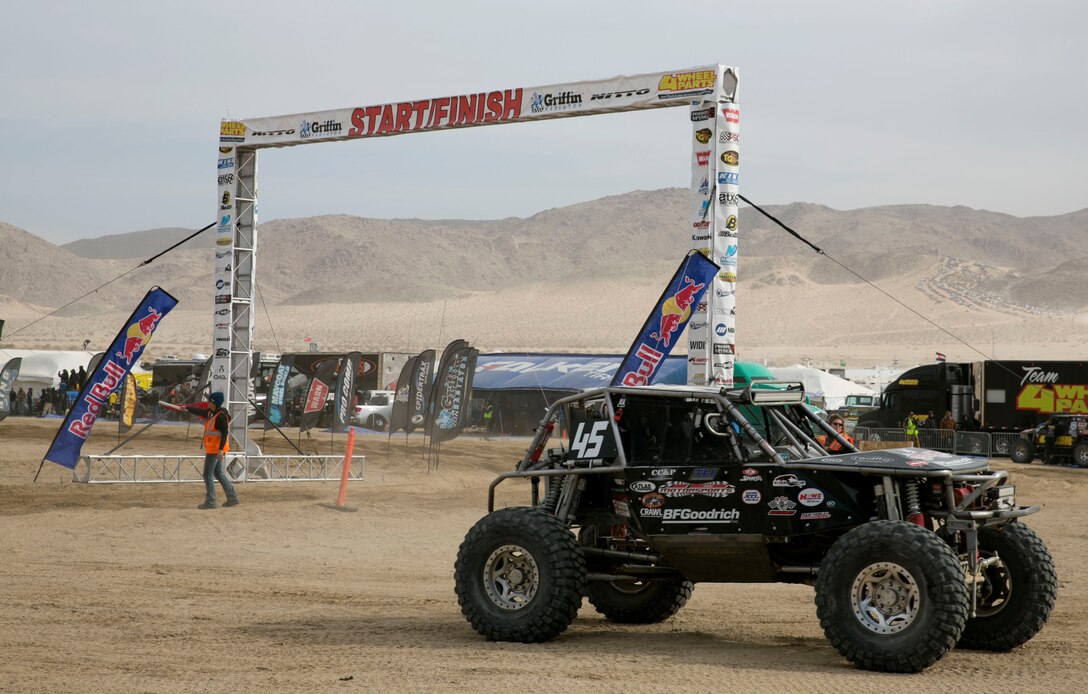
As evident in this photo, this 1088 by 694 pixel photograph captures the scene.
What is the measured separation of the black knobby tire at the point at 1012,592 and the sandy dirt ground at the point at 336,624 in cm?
17

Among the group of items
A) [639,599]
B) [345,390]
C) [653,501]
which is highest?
[345,390]

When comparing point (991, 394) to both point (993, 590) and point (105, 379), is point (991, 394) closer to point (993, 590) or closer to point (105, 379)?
point (105, 379)

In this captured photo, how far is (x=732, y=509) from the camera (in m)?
8.73

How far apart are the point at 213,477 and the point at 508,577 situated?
35.7 ft

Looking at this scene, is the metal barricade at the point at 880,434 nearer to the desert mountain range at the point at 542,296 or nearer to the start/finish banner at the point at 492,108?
the start/finish banner at the point at 492,108

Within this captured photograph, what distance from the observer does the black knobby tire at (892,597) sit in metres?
7.70

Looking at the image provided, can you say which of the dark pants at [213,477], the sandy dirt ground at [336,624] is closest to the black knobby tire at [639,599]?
the sandy dirt ground at [336,624]

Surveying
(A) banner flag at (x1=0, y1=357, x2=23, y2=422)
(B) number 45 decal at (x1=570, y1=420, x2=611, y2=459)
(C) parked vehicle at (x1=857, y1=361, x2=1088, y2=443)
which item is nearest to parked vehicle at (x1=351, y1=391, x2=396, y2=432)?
(A) banner flag at (x1=0, y1=357, x2=23, y2=422)

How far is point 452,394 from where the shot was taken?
26500 mm

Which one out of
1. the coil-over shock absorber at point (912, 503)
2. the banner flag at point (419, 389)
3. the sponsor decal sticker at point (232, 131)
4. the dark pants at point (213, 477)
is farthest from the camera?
the banner flag at point (419, 389)

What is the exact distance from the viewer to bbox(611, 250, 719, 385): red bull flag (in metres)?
17.6

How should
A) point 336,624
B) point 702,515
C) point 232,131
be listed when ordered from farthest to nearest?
point 232,131, point 336,624, point 702,515

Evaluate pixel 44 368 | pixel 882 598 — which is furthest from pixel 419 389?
pixel 44 368

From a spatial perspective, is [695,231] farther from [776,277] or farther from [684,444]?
[776,277]
